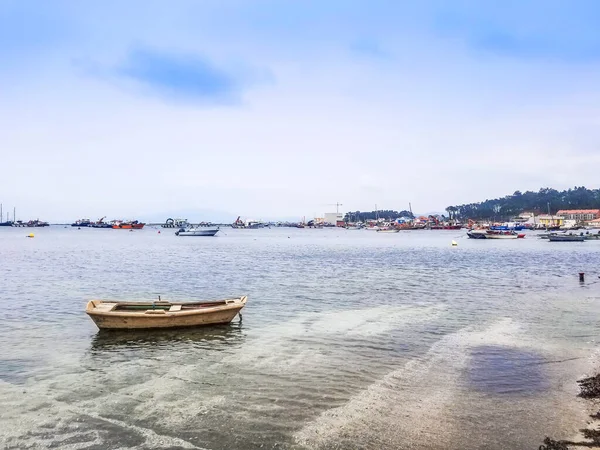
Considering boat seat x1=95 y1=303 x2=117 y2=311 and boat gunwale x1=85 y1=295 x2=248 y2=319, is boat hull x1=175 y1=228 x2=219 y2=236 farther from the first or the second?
boat seat x1=95 y1=303 x2=117 y2=311

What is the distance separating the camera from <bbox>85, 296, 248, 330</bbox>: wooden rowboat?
2038cm

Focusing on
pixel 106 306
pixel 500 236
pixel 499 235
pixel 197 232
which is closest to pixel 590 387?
pixel 106 306

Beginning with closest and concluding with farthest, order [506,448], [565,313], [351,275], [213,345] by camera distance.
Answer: [506,448]
[213,345]
[565,313]
[351,275]

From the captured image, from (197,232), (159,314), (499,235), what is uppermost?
Result: (197,232)

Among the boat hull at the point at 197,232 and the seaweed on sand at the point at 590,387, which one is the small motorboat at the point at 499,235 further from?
the seaweed on sand at the point at 590,387

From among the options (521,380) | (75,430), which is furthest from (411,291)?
(75,430)

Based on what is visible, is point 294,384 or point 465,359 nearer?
point 294,384

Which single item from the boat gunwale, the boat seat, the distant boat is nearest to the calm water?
the boat gunwale

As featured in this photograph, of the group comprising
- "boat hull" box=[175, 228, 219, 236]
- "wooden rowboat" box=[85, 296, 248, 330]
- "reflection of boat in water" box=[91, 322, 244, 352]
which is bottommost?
"reflection of boat in water" box=[91, 322, 244, 352]

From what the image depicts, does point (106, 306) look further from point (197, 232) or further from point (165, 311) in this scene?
point (197, 232)

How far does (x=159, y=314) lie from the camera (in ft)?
67.5

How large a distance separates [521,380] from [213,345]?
11166 millimetres

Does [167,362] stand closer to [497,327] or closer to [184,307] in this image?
[184,307]

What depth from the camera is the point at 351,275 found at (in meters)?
46.5
